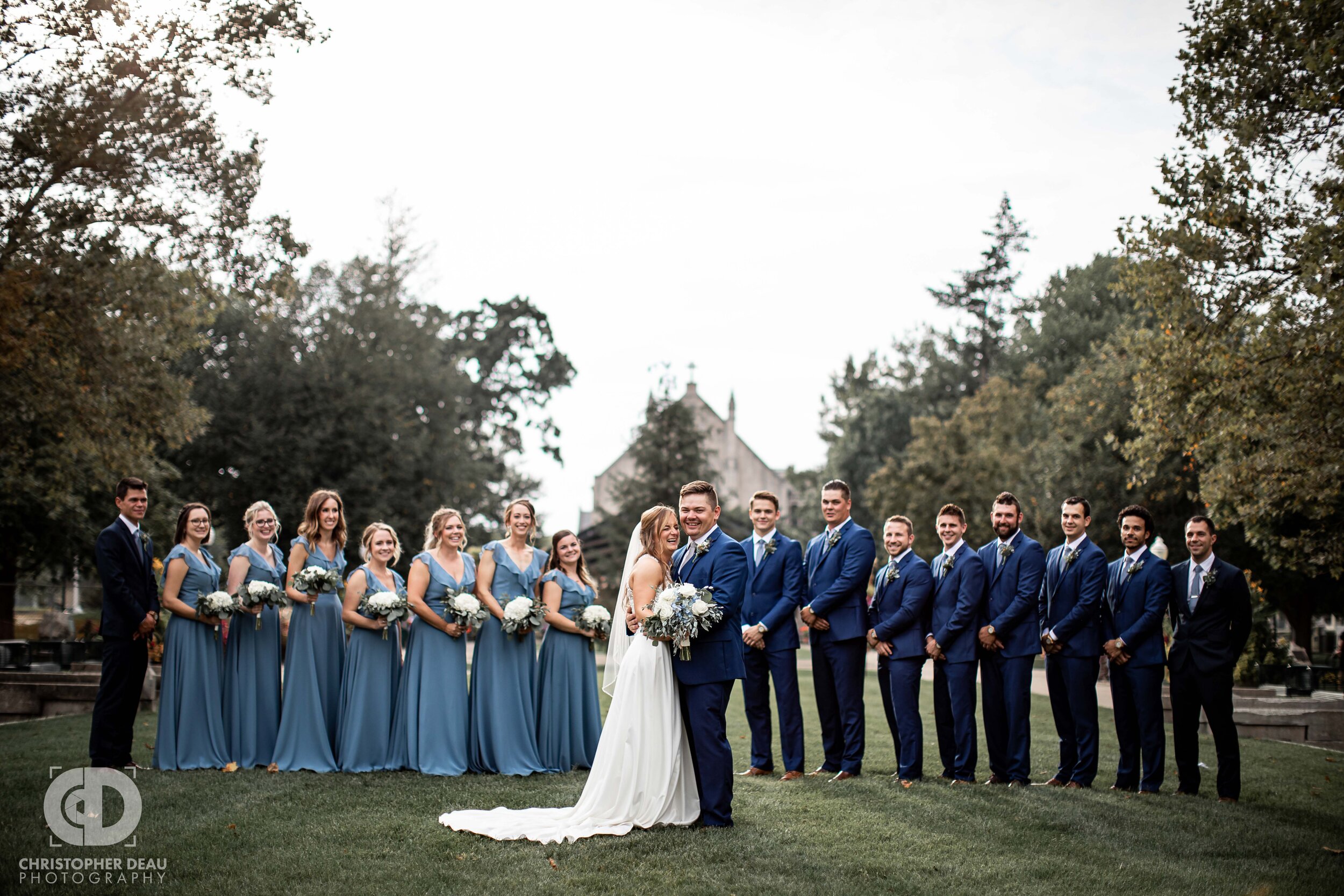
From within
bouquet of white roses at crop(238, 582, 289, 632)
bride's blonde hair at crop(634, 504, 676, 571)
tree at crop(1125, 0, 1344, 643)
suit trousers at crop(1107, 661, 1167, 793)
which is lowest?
suit trousers at crop(1107, 661, 1167, 793)

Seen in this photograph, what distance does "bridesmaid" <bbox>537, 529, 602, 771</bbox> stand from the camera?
10664 mm

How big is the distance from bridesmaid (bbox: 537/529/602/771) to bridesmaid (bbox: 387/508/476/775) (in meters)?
0.80

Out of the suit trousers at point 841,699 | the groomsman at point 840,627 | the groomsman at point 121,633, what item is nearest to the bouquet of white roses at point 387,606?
the groomsman at point 121,633

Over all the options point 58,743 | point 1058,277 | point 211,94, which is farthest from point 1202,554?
point 1058,277

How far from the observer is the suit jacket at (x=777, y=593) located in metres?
10.2

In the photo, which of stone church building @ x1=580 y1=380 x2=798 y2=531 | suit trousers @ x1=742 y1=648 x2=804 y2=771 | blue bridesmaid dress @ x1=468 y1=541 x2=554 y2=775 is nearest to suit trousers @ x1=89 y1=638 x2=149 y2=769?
blue bridesmaid dress @ x1=468 y1=541 x2=554 y2=775

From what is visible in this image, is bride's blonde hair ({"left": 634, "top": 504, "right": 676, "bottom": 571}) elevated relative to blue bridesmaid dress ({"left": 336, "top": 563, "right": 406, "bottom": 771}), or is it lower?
elevated

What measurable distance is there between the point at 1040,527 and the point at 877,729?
2052cm

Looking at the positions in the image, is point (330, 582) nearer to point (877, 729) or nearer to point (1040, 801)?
point (1040, 801)

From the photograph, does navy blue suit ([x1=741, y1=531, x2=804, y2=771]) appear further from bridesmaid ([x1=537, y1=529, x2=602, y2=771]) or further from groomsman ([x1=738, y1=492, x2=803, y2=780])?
bridesmaid ([x1=537, y1=529, x2=602, y2=771])

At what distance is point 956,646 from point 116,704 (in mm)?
7840

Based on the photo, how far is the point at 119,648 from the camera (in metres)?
10.3

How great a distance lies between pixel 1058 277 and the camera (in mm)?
52188

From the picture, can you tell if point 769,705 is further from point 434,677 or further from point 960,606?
point 434,677
